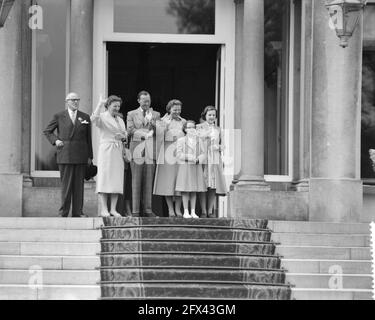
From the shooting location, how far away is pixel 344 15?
1905 centimetres

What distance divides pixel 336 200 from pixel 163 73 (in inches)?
228

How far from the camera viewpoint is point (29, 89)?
875 inches

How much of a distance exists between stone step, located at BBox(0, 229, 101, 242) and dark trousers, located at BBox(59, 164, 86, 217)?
1.20 m

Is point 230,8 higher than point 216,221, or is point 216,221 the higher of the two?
point 230,8

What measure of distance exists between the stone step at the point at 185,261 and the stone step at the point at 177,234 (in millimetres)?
659

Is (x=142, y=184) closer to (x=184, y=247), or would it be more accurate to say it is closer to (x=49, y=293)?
(x=184, y=247)

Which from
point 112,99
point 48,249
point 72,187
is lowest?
point 48,249

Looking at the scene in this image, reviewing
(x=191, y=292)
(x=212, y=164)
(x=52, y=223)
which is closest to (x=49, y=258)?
(x=52, y=223)

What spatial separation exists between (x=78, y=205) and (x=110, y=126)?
1.35 m

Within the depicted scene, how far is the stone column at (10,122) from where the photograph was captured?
21109mm
